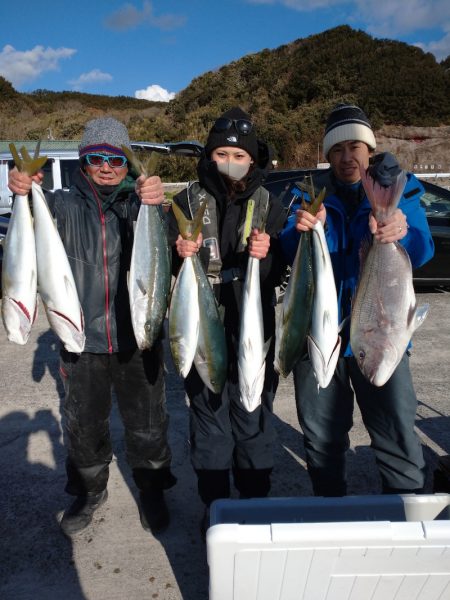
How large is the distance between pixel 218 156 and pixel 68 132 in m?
32.3

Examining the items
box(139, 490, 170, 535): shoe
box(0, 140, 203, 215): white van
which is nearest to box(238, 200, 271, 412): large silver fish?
box(139, 490, 170, 535): shoe

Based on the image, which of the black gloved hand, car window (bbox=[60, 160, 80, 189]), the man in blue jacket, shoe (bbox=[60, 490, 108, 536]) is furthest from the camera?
car window (bbox=[60, 160, 80, 189])

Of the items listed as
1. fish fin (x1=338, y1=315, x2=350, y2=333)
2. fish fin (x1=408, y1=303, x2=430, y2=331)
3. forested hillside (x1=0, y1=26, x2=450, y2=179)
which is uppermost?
forested hillside (x1=0, y1=26, x2=450, y2=179)

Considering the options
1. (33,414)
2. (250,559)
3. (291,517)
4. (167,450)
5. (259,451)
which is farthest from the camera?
(33,414)

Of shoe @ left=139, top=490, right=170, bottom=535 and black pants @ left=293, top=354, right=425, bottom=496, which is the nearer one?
black pants @ left=293, top=354, right=425, bottom=496

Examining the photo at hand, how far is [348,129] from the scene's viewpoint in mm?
2270

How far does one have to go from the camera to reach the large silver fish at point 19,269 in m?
2.07

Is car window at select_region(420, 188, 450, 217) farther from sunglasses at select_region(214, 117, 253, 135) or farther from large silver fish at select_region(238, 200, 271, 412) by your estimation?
large silver fish at select_region(238, 200, 271, 412)

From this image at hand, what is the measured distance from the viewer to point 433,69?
32.3 meters

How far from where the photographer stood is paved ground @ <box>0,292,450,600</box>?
2.38 meters

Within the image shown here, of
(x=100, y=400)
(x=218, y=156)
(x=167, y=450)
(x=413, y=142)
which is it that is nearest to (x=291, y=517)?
(x=167, y=450)

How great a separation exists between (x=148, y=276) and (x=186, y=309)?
244mm

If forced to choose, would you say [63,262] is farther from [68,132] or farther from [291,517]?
[68,132]

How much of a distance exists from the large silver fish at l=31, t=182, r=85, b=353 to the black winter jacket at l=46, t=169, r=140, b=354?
0.94 feet
